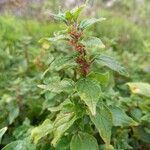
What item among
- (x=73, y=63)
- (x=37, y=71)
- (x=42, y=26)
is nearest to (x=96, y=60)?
(x=73, y=63)

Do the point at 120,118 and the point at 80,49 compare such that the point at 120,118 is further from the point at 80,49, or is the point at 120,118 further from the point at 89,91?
the point at 80,49

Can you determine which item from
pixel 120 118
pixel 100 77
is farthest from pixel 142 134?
pixel 100 77

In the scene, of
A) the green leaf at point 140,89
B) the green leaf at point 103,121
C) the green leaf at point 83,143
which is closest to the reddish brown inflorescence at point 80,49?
the green leaf at point 103,121

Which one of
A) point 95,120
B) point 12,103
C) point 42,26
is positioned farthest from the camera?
point 42,26

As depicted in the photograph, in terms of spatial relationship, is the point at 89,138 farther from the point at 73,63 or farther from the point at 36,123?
the point at 36,123

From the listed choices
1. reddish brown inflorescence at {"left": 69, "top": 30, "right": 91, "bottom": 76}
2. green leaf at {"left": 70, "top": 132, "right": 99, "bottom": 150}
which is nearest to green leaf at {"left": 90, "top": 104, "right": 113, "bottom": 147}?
green leaf at {"left": 70, "top": 132, "right": 99, "bottom": 150}

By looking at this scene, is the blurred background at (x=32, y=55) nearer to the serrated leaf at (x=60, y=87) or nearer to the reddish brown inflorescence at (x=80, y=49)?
the reddish brown inflorescence at (x=80, y=49)
